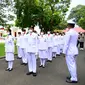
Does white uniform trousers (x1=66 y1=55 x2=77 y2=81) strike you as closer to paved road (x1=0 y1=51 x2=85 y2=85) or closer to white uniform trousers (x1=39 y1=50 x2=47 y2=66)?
paved road (x1=0 y1=51 x2=85 y2=85)

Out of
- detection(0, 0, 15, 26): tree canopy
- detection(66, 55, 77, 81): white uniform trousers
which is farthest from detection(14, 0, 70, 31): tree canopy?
detection(66, 55, 77, 81): white uniform trousers

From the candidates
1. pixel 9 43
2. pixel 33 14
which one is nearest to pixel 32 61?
pixel 9 43

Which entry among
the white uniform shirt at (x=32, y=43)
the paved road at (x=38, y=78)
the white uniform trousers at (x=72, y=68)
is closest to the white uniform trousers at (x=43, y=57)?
the paved road at (x=38, y=78)

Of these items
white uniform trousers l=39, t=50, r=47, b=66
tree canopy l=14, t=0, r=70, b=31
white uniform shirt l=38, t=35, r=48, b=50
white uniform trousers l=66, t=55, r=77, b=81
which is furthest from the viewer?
tree canopy l=14, t=0, r=70, b=31

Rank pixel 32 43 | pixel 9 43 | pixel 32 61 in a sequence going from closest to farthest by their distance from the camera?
pixel 32 43
pixel 32 61
pixel 9 43

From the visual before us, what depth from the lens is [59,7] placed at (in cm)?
4547

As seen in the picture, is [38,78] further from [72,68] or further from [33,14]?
[33,14]

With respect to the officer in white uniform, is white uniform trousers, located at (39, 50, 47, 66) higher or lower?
lower

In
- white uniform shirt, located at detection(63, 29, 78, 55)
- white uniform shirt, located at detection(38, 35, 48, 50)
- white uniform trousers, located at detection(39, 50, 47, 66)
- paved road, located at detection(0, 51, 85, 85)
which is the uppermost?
white uniform shirt, located at detection(63, 29, 78, 55)

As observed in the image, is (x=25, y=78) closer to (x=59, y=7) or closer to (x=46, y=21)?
(x=46, y=21)

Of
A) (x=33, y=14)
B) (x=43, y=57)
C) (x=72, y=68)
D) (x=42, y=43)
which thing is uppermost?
(x=33, y=14)

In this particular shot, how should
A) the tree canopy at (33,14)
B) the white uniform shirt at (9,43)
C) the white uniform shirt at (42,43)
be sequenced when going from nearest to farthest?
the white uniform shirt at (9,43) → the white uniform shirt at (42,43) → the tree canopy at (33,14)

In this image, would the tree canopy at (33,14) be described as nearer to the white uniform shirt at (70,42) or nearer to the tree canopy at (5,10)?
the tree canopy at (5,10)

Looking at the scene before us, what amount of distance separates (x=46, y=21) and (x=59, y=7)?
10.4m
